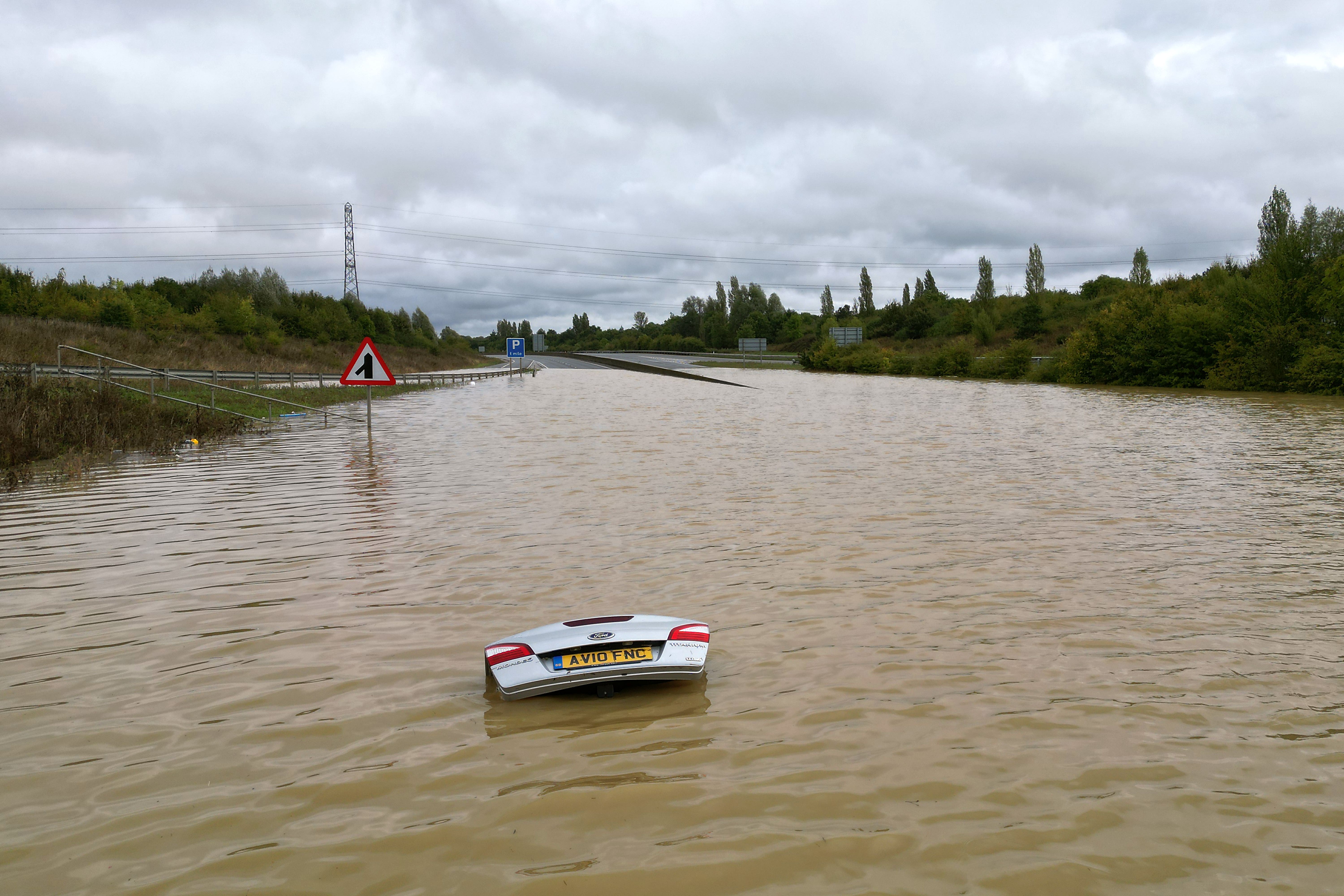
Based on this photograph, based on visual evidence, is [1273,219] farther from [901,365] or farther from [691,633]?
[691,633]

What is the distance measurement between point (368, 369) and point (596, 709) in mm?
16984

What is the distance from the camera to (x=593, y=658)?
515 cm

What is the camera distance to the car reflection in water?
4836mm

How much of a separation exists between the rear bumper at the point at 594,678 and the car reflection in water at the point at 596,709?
0.08 meters

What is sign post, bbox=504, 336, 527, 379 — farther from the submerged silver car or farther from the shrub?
the submerged silver car

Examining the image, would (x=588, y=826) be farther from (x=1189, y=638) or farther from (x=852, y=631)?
(x=1189, y=638)

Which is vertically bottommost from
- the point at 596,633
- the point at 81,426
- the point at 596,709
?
the point at 596,709

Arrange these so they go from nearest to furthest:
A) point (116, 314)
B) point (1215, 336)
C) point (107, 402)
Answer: point (107, 402), point (1215, 336), point (116, 314)

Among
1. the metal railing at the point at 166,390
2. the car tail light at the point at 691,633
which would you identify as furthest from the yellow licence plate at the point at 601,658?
the metal railing at the point at 166,390

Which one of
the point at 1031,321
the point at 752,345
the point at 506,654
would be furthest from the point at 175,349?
the point at 1031,321

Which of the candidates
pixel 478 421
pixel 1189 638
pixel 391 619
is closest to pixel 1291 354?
pixel 478 421

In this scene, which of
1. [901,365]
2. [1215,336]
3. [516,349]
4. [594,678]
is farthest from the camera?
[516,349]

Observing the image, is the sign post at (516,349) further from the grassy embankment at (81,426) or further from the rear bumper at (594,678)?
the rear bumper at (594,678)

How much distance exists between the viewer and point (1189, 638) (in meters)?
6.14
